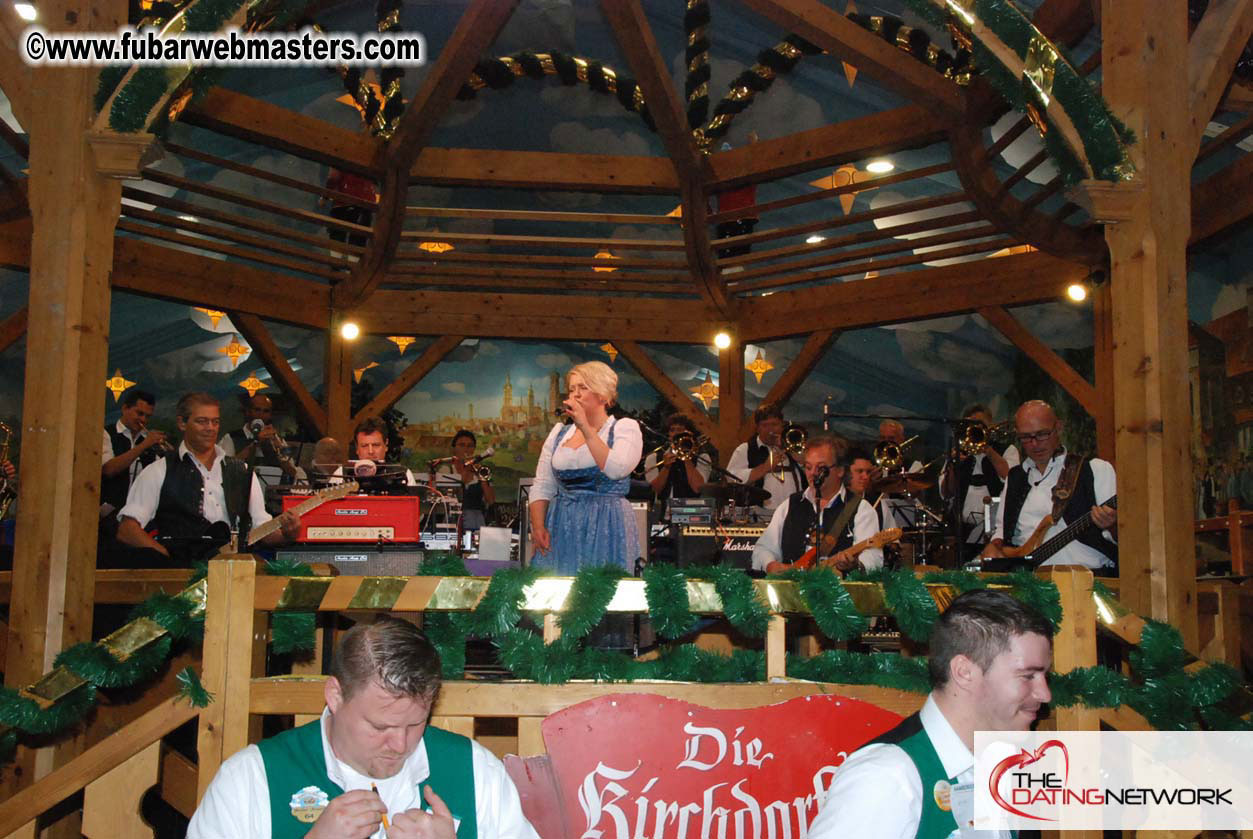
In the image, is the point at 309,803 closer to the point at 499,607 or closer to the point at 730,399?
the point at 499,607

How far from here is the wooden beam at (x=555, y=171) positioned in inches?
397

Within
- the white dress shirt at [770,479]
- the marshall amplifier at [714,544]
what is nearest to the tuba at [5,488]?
the marshall amplifier at [714,544]

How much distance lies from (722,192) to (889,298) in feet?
5.95

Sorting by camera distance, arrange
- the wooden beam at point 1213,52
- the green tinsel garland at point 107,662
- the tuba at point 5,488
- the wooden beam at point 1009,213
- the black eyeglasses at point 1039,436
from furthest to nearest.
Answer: the wooden beam at point 1009,213
the tuba at point 5,488
the black eyeglasses at point 1039,436
the wooden beam at point 1213,52
the green tinsel garland at point 107,662

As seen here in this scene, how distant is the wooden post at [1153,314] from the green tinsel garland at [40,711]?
154 inches

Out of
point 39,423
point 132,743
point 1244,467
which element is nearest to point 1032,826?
point 132,743

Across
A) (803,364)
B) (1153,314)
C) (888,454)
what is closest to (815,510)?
(888,454)

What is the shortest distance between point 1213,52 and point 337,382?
788 centimetres

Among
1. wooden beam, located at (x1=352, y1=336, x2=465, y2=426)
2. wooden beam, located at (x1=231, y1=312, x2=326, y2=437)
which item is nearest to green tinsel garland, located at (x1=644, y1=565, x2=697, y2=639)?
wooden beam, located at (x1=231, y1=312, x2=326, y2=437)

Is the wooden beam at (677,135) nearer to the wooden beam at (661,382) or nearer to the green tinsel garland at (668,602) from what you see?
the wooden beam at (661,382)

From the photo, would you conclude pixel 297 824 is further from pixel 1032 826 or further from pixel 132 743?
pixel 1032 826

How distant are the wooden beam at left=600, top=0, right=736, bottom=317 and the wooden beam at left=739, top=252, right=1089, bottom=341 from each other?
452 mm

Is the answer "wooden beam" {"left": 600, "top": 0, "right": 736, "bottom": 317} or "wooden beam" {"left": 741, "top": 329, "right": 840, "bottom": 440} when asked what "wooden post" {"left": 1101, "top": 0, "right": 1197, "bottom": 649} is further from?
"wooden beam" {"left": 741, "top": 329, "right": 840, "bottom": 440}

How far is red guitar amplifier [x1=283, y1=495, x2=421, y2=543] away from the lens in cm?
547
